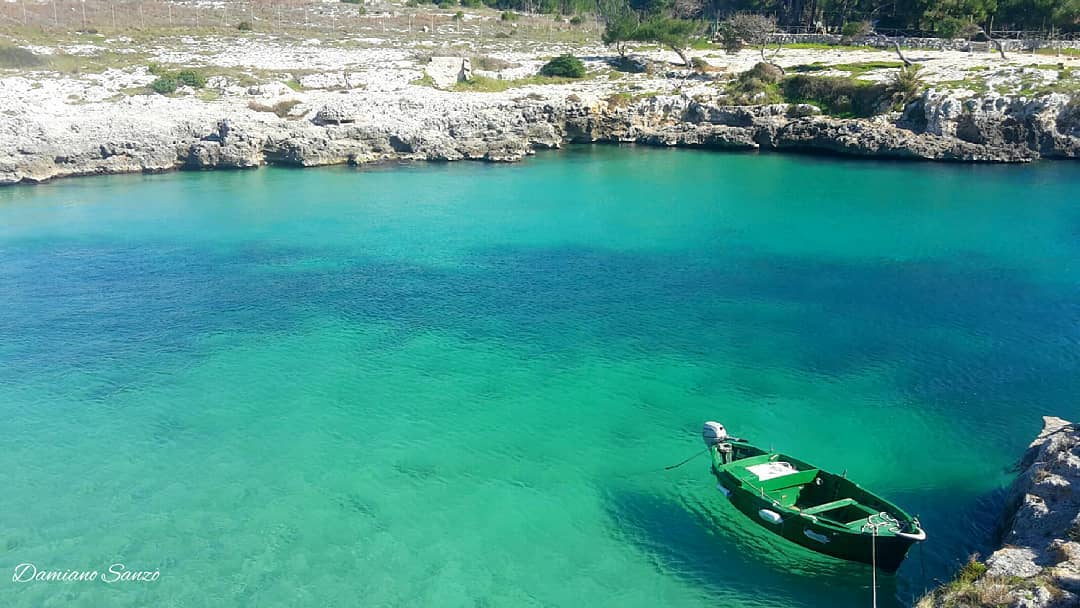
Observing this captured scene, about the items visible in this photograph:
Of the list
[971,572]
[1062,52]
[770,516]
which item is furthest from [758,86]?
[971,572]

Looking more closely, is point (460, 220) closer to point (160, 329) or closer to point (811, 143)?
point (160, 329)

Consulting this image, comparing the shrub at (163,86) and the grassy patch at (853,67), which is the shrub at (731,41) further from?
the shrub at (163,86)

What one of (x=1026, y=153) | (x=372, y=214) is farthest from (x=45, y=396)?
(x=1026, y=153)

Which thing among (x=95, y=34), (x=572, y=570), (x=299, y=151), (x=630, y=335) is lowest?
(x=572, y=570)

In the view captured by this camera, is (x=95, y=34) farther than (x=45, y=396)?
Yes

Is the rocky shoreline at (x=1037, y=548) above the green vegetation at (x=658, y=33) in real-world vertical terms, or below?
below
